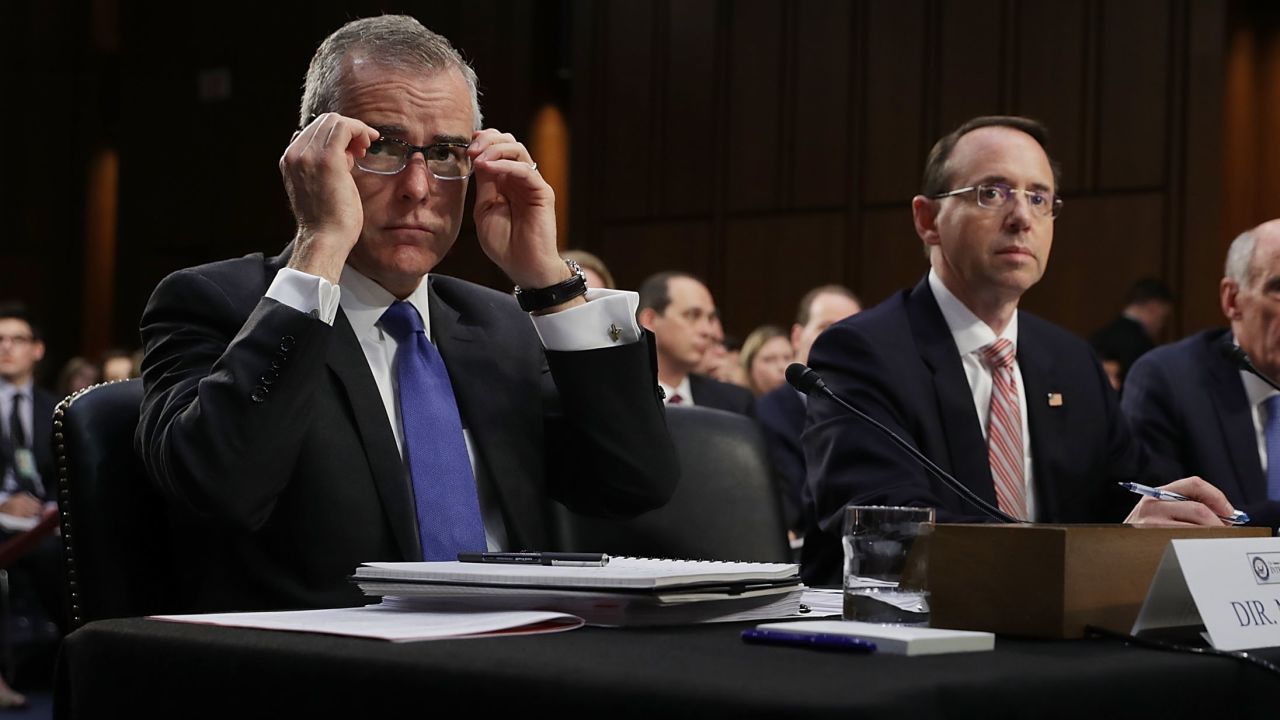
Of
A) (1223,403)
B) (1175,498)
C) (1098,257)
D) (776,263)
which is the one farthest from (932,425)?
(776,263)

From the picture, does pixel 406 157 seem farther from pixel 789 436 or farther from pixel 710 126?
pixel 710 126

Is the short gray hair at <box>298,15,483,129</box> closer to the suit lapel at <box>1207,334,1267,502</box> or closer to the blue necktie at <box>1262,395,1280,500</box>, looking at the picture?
the suit lapel at <box>1207,334,1267,502</box>

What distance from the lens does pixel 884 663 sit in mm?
1069

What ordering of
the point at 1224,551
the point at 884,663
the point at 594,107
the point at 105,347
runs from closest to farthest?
the point at 884,663, the point at 1224,551, the point at 594,107, the point at 105,347

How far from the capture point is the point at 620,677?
1010 millimetres

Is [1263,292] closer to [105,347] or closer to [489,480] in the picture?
[489,480]

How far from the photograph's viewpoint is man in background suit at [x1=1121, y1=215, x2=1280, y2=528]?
10.8ft

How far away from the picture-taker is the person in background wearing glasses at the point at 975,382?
2.63m

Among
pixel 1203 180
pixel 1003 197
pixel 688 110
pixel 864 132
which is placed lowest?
pixel 1003 197

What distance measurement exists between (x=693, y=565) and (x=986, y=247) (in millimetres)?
1630

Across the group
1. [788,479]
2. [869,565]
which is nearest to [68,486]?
[869,565]

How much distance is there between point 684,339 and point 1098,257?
3151 millimetres

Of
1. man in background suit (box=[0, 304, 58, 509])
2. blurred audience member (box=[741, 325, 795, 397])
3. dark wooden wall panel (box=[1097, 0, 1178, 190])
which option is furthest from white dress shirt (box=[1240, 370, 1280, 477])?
man in background suit (box=[0, 304, 58, 509])

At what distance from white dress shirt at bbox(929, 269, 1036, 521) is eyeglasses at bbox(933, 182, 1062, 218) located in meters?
0.19
